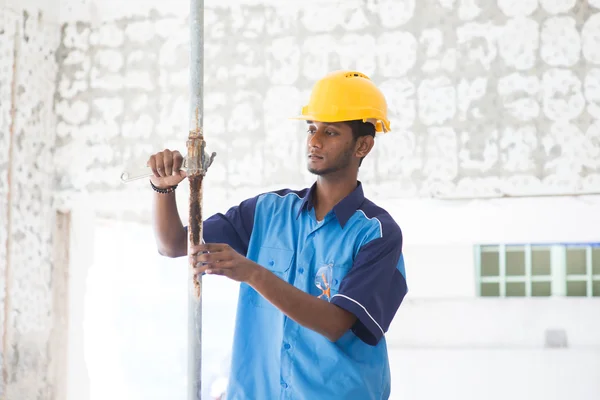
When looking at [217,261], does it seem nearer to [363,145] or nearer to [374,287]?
[374,287]

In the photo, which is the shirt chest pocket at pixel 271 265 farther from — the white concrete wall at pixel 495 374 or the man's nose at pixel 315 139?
the white concrete wall at pixel 495 374

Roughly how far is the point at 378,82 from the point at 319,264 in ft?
5.15

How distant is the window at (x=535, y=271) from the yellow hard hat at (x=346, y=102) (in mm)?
1475

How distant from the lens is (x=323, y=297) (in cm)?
168

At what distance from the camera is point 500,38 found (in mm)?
3021

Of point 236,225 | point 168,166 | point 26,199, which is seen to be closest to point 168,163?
point 168,166

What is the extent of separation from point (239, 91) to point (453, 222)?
1.10 metres

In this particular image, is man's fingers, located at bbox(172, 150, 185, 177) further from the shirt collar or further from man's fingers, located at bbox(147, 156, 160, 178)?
the shirt collar

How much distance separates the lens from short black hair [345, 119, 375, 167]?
184 centimetres

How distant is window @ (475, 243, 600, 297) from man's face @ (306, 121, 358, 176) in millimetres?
1525

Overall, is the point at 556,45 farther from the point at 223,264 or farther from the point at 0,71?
the point at 0,71

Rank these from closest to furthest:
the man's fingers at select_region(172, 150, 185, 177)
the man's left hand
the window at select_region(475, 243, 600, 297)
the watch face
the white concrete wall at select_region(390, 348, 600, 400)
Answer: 1. the man's left hand
2. the man's fingers at select_region(172, 150, 185, 177)
3. the watch face
4. the white concrete wall at select_region(390, 348, 600, 400)
5. the window at select_region(475, 243, 600, 297)

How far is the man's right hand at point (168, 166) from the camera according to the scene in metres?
1.54

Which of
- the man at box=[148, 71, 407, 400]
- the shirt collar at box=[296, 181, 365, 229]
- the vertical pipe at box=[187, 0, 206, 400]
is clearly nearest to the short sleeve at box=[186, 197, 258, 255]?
the man at box=[148, 71, 407, 400]
